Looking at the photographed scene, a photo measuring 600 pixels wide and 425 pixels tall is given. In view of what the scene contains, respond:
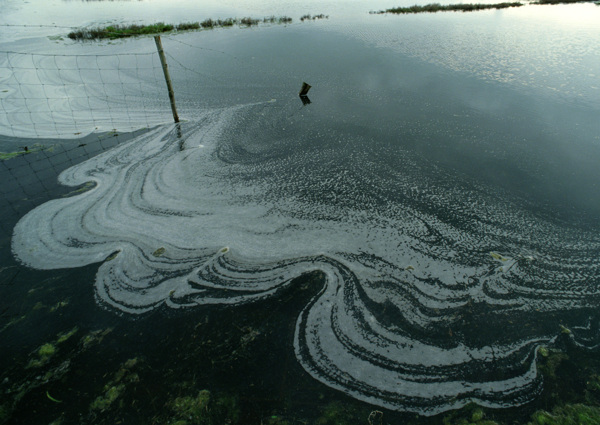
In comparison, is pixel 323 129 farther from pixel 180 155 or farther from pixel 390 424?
pixel 390 424

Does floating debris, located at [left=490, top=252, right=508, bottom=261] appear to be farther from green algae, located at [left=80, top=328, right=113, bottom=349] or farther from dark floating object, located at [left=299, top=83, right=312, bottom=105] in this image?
dark floating object, located at [left=299, top=83, right=312, bottom=105]

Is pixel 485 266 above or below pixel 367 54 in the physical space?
below

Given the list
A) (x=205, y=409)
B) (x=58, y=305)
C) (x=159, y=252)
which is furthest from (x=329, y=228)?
(x=58, y=305)

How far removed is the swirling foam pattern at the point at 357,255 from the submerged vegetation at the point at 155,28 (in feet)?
39.8

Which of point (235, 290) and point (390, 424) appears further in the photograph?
point (235, 290)

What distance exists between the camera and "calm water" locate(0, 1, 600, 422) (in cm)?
273

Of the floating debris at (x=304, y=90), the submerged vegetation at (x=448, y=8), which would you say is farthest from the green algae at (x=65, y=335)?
the submerged vegetation at (x=448, y=8)

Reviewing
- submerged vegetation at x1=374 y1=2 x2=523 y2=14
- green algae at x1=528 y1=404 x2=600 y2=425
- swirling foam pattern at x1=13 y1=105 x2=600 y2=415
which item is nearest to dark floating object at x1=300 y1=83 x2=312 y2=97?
swirling foam pattern at x1=13 y1=105 x2=600 y2=415

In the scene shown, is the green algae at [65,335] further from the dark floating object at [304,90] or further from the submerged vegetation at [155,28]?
the submerged vegetation at [155,28]

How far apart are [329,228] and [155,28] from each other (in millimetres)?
16186

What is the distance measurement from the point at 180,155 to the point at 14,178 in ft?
8.41

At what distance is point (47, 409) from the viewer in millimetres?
2375

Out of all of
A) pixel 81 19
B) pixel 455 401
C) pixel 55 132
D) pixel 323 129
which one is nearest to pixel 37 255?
pixel 55 132

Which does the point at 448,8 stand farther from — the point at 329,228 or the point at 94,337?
the point at 94,337
